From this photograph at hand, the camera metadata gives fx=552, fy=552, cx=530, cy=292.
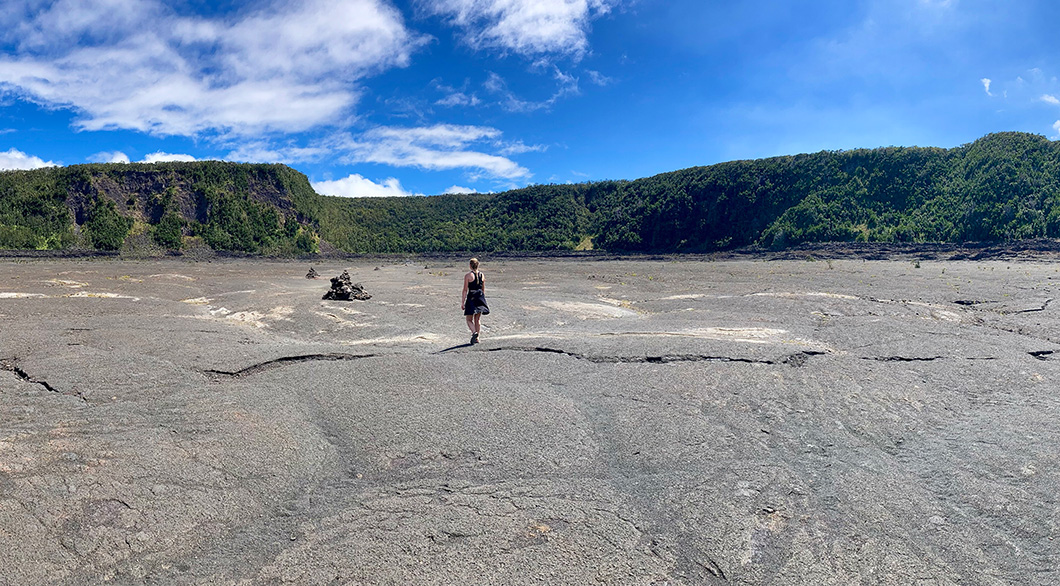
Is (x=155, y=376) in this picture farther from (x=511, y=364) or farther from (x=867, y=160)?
(x=867, y=160)

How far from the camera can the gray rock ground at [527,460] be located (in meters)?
3.54

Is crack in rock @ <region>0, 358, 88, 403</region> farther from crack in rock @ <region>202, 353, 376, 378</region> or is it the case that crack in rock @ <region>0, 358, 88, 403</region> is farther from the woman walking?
the woman walking

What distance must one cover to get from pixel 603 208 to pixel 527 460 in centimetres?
8934

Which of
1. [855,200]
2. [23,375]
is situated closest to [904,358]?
[23,375]

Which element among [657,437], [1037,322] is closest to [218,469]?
[657,437]

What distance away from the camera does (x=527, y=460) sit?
198 inches

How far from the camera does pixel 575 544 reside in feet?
12.1

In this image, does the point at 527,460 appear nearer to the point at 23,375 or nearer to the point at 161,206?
the point at 23,375

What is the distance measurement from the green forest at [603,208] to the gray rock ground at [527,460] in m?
50.4

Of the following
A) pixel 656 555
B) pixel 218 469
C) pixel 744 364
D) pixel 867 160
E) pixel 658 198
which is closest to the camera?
pixel 656 555

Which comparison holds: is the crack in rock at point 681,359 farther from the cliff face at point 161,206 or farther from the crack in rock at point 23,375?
the cliff face at point 161,206

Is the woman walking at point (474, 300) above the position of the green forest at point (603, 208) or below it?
below

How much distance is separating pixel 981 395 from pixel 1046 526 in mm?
3785

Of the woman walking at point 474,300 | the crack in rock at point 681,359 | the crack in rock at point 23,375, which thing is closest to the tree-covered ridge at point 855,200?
the crack in rock at point 681,359
